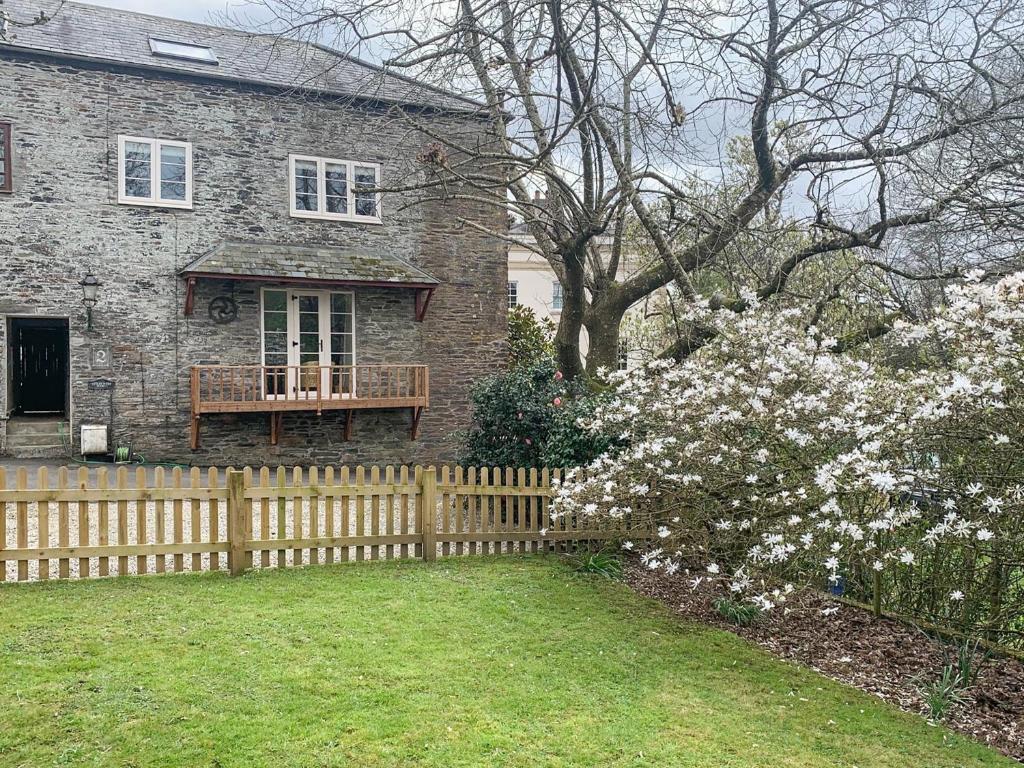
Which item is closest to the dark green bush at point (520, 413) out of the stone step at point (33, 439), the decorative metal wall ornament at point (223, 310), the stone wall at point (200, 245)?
the stone wall at point (200, 245)

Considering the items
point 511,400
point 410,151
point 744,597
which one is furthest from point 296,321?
point 744,597

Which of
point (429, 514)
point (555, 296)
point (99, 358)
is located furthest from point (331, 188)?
point (555, 296)

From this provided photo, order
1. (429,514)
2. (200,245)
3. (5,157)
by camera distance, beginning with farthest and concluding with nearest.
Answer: (200,245)
(5,157)
(429,514)

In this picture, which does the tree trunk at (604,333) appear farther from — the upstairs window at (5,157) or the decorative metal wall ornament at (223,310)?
the upstairs window at (5,157)

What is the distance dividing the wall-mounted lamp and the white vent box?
1834mm

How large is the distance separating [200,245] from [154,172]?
1.54 meters

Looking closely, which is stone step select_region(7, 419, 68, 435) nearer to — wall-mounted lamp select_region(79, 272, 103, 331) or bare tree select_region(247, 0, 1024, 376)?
wall-mounted lamp select_region(79, 272, 103, 331)

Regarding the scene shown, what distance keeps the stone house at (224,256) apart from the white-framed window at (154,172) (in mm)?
35

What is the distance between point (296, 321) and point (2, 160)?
18.8 feet

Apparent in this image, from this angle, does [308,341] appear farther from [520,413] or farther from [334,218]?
[520,413]

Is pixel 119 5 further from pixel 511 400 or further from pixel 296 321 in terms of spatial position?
pixel 511 400

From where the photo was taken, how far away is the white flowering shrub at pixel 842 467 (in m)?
4.78

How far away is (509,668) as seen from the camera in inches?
198

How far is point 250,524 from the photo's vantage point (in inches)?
276
